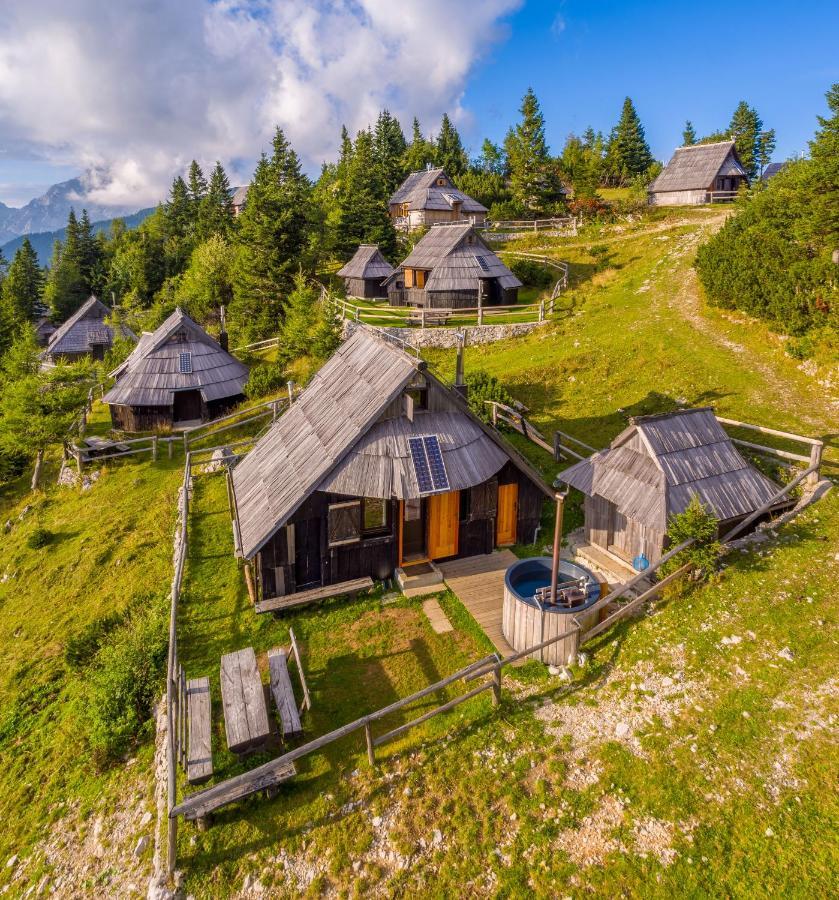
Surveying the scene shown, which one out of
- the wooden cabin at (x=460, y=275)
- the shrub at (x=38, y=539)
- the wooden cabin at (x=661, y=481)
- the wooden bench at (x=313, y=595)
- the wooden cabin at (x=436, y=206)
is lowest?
the shrub at (x=38, y=539)

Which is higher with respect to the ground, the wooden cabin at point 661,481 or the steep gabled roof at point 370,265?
the steep gabled roof at point 370,265

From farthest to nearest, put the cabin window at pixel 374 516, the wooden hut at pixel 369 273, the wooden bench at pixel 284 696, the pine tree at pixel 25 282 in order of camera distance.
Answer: the pine tree at pixel 25 282 → the wooden hut at pixel 369 273 → the cabin window at pixel 374 516 → the wooden bench at pixel 284 696

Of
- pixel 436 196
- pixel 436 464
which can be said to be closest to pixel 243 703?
pixel 436 464

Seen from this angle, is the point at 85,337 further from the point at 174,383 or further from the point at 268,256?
the point at 174,383

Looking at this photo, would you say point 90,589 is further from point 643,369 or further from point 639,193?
point 639,193

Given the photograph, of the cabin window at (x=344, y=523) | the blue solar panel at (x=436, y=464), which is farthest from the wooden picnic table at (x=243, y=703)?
the blue solar panel at (x=436, y=464)

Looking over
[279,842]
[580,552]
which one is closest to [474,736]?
[279,842]

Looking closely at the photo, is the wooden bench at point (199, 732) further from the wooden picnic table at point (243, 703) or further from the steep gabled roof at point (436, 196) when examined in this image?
the steep gabled roof at point (436, 196)
